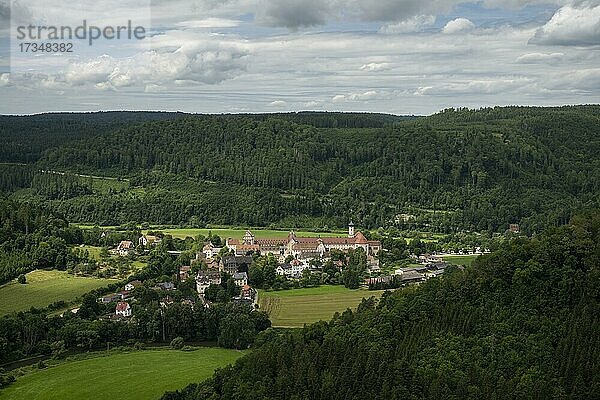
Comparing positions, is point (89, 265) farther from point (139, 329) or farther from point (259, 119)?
point (259, 119)

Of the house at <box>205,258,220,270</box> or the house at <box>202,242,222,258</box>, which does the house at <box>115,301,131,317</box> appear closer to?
the house at <box>205,258,220,270</box>

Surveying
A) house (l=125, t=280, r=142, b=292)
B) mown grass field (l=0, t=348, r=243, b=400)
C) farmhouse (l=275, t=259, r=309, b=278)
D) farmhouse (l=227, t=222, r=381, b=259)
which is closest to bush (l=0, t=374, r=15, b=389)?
mown grass field (l=0, t=348, r=243, b=400)

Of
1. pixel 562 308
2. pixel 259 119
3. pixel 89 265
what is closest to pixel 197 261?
pixel 89 265

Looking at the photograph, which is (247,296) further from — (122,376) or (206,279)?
(122,376)

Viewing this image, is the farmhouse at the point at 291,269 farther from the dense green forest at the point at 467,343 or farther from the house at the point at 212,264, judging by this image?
the dense green forest at the point at 467,343

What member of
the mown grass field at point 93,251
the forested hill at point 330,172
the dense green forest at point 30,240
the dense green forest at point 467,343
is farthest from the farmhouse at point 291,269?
the dense green forest at point 467,343

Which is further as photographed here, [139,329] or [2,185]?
[2,185]
